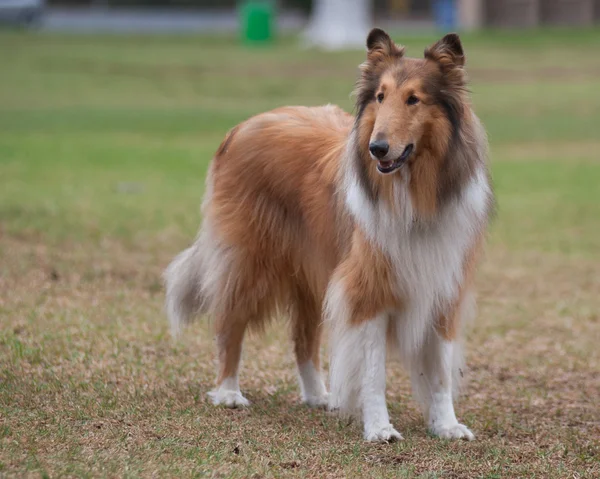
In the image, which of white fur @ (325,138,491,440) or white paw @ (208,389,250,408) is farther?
white paw @ (208,389,250,408)

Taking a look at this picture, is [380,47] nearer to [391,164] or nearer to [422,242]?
[391,164]

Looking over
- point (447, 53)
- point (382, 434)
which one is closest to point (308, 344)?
point (382, 434)

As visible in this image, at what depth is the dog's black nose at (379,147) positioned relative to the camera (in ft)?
18.3

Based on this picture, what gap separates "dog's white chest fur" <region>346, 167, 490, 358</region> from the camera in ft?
19.2

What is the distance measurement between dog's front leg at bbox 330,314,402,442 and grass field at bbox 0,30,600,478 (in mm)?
160

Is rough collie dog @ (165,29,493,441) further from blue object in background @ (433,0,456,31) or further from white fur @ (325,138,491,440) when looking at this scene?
blue object in background @ (433,0,456,31)

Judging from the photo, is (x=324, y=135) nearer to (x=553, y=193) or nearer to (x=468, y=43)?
(x=553, y=193)

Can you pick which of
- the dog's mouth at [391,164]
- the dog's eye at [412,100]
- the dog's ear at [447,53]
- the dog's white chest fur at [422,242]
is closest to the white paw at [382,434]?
the dog's white chest fur at [422,242]

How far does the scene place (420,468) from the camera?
5465mm

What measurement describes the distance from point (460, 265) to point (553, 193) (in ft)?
33.8

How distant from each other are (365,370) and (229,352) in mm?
1096

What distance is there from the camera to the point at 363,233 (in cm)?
595

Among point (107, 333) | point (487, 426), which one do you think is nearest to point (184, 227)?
point (107, 333)

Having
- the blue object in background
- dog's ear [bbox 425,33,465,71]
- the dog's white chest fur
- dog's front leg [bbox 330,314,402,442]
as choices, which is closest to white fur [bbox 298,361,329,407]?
dog's front leg [bbox 330,314,402,442]
